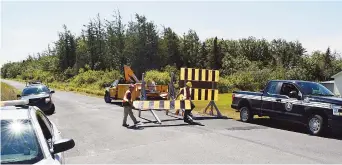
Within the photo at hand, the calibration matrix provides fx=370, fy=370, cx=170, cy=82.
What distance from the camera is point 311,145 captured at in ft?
34.9

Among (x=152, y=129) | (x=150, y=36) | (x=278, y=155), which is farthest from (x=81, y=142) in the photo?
(x=150, y=36)

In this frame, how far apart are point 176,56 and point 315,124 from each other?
4992 centimetres

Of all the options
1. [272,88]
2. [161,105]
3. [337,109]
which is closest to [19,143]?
[337,109]

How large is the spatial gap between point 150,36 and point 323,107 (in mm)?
44468

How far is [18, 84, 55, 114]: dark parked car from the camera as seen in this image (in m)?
19.1

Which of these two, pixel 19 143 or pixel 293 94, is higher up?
pixel 293 94

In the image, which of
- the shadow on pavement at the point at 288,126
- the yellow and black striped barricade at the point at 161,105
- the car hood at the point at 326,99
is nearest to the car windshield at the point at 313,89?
the car hood at the point at 326,99

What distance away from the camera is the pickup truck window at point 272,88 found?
15031mm

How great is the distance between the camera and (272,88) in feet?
49.8

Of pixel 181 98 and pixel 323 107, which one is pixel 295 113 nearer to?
pixel 323 107

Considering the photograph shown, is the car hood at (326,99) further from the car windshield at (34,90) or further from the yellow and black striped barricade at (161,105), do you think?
the car windshield at (34,90)

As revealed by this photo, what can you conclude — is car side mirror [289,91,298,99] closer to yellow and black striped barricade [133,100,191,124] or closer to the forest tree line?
yellow and black striped barricade [133,100,191,124]

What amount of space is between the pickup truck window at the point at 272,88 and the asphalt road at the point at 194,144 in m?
1.47

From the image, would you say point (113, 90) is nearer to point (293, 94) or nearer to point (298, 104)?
point (293, 94)
